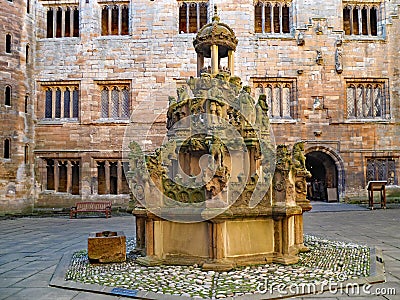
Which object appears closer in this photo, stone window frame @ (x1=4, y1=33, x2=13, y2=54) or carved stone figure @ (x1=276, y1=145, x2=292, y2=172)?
carved stone figure @ (x1=276, y1=145, x2=292, y2=172)

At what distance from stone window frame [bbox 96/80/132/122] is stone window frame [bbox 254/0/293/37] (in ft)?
21.6

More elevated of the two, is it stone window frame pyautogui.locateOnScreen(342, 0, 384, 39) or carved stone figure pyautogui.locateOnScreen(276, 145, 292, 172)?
stone window frame pyautogui.locateOnScreen(342, 0, 384, 39)

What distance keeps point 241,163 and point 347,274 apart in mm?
2464

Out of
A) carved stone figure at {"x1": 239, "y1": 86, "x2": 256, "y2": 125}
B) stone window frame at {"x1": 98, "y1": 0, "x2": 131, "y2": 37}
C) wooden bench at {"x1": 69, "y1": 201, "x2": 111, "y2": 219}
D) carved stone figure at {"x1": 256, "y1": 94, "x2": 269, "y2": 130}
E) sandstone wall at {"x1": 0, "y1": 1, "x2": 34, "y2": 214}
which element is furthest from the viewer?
stone window frame at {"x1": 98, "y1": 0, "x2": 131, "y2": 37}

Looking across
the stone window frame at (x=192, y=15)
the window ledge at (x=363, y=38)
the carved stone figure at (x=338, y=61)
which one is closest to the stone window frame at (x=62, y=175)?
the stone window frame at (x=192, y=15)

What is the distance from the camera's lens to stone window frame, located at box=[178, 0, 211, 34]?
62.6 feet

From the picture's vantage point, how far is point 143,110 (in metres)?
18.8

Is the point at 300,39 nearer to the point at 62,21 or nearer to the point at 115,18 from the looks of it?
the point at 115,18

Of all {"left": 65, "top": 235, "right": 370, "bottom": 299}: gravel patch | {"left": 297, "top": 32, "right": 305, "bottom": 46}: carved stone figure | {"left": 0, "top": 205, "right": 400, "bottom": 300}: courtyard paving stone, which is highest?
{"left": 297, "top": 32, "right": 305, "bottom": 46}: carved stone figure

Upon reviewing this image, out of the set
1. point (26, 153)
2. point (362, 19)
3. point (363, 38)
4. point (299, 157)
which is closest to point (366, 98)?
point (363, 38)

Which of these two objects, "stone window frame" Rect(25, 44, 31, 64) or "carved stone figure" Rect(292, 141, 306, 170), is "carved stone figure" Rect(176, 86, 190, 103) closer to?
"carved stone figure" Rect(292, 141, 306, 170)

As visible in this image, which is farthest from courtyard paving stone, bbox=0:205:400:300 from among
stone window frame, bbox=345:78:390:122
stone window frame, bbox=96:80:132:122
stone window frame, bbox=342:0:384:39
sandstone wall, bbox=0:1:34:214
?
stone window frame, bbox=342:0:384:39

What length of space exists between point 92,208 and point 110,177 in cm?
245

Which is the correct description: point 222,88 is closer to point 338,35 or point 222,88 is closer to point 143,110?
point 143,110
